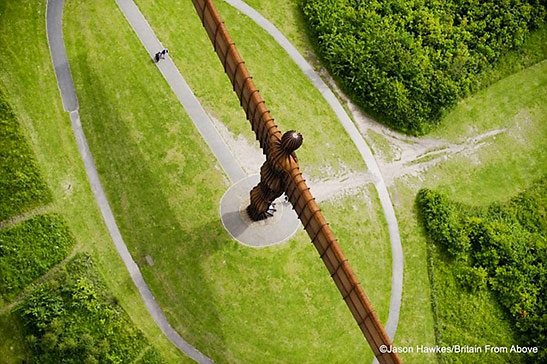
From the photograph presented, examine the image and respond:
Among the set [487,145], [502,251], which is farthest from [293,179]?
[487,145]

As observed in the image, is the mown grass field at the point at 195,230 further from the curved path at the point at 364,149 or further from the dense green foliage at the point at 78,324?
the dense green foliage at the point at 78,324

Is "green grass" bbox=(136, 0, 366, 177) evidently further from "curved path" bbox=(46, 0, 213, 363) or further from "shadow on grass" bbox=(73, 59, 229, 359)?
"curved path" bbox=(46, 0, 213, 363)

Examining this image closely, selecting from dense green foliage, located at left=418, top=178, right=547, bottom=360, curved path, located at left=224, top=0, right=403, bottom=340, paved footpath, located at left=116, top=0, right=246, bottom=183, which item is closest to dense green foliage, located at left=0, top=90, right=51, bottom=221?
paved footpath, located at left=116, top=0, right=246, bottom=183

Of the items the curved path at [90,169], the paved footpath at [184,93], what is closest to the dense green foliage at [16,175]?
the curved path at [90,169]

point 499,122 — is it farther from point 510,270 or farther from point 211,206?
point 211,206

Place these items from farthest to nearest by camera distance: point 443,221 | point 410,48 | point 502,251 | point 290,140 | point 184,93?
point 410,48, point 184,93, point 443,221, point 502,251, point 290,140

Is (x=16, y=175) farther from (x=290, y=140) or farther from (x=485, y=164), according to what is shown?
(x=485, y=164)
